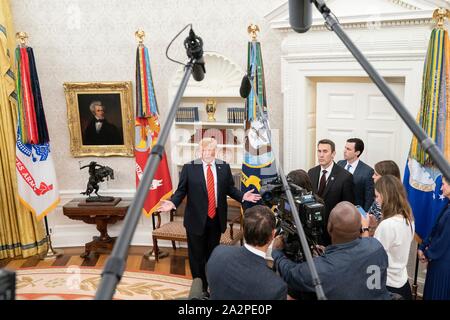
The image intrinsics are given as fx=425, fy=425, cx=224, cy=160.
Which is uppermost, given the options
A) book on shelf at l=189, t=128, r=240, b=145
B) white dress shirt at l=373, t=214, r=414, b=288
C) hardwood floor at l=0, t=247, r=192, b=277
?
book on shelf at l=189, t=128, r=240, b=145

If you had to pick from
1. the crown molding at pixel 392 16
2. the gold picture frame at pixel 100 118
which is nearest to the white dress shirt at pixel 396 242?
the crown molding at pixel 392 16

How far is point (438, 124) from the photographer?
3715 millimetres

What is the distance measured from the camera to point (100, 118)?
5598 millimetres

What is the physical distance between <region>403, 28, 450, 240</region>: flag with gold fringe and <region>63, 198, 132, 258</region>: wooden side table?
327cm

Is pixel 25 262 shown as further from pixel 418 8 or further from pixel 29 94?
pixel 418 8

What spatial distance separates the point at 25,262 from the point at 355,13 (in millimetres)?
4848

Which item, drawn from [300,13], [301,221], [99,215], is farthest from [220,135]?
[300,13]

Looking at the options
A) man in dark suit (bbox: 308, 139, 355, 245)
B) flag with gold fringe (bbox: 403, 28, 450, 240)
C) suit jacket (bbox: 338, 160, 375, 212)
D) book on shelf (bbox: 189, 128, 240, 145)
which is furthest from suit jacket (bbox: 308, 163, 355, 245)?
book on shelf (bbox: 189, 128, 240, 145)

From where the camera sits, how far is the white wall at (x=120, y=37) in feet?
16.8

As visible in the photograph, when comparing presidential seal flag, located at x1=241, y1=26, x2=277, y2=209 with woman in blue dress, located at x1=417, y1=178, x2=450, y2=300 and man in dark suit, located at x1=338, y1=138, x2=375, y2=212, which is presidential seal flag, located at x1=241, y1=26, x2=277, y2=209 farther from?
woman in blue dress, located at x1=417, y1=178, x2=450, y2=300

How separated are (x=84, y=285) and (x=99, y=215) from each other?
1.03 m

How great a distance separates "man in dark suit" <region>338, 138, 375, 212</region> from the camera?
3.99 m

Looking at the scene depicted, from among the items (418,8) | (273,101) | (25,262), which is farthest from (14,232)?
(418,8)

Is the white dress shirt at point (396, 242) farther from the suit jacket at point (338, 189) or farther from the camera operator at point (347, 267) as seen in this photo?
the suit jacket at point (338, 189)
